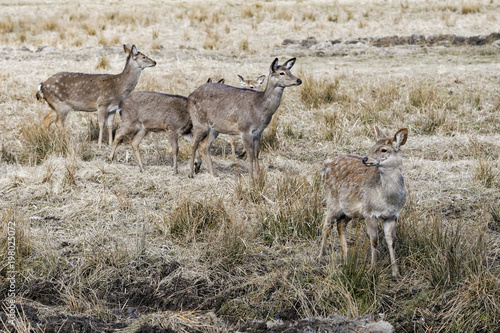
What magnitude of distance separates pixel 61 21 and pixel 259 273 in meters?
24.1

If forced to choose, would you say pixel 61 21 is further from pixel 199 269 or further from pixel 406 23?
Result: pixel 199 269

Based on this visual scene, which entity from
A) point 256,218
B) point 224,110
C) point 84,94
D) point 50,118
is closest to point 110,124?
point 84,94

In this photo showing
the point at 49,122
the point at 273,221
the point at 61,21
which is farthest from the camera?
the point at 61,21

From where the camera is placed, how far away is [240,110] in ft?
30.4

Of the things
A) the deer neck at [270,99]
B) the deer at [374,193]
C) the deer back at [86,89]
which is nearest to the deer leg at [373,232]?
the deer at [374,193]

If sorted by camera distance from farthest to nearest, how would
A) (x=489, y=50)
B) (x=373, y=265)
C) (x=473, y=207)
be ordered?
(x=489, y=50) → (x=473, y=207) → (x=373, y=265)

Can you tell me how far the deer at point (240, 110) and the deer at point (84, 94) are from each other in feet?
8.09

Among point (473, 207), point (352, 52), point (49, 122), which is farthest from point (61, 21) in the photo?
point (473, 207)

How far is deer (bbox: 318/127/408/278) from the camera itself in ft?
18.6

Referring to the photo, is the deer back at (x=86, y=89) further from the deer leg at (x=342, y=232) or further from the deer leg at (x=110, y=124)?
the deer leg at (x=342, y=232)

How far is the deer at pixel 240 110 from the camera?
30.1ft

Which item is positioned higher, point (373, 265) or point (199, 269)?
point (373, 265)

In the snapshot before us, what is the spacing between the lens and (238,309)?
18.4ft

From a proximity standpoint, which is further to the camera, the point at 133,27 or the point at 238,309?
the point at 133,27
